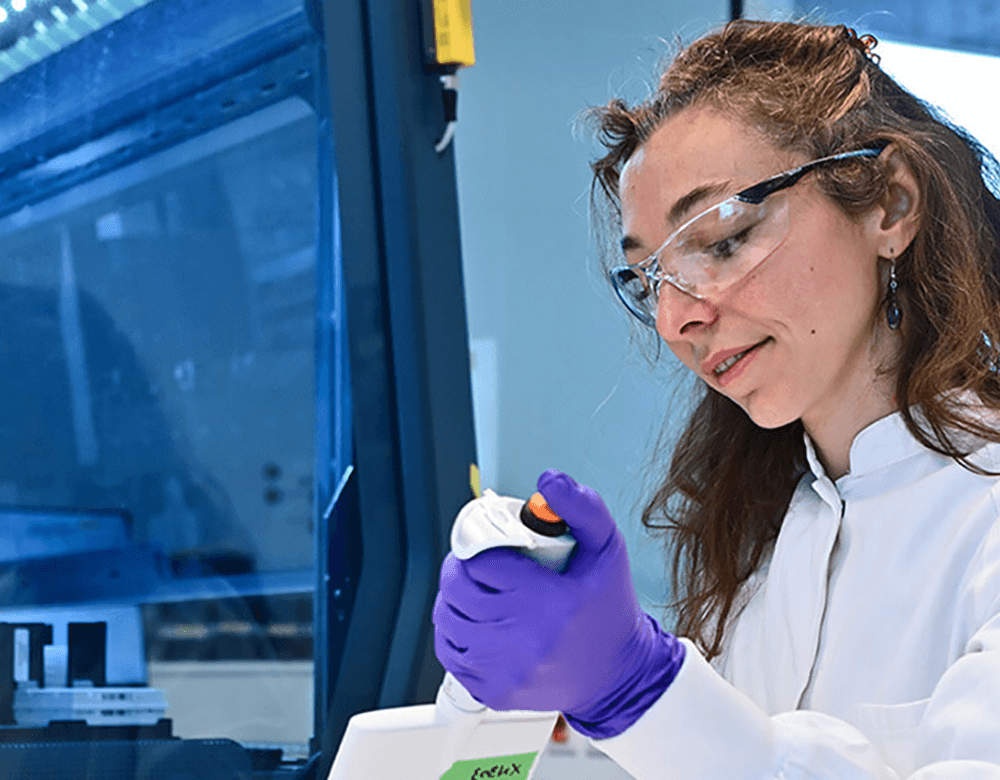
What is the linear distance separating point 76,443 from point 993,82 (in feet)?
7.30

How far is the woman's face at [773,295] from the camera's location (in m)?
1.09

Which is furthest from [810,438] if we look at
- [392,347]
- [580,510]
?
[392,347]

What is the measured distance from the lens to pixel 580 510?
89 centimetres

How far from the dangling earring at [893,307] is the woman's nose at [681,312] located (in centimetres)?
20

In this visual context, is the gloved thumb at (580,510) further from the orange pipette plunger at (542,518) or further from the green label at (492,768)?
the green label at (492,768)

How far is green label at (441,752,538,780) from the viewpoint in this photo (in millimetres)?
1047

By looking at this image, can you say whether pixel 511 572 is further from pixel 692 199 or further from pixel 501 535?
pixel 692 199

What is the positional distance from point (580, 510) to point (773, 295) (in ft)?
1.16

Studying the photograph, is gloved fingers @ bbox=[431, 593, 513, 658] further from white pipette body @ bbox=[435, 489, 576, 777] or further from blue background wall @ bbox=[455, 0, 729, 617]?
blue background wall @ bbox=[455, 0, 729, 617]

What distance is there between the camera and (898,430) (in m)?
1.11

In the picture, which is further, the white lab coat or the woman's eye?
the woman's eye

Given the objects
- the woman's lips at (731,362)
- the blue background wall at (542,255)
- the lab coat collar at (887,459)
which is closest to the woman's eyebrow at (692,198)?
the woman's lips at (731,362)

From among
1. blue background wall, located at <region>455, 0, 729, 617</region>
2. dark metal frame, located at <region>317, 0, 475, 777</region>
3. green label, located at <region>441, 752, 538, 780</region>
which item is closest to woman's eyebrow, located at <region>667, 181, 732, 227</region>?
green label, located at <region>441, 752, 538, 780</region>

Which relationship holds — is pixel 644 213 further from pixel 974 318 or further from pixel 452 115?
pixel 452 115
